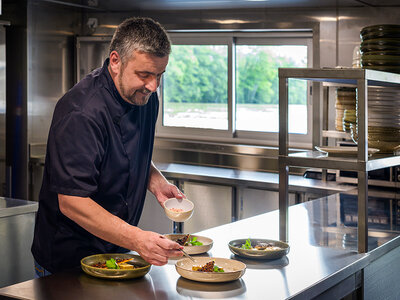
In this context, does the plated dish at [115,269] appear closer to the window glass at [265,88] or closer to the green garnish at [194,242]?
the green garnish at [194,242]

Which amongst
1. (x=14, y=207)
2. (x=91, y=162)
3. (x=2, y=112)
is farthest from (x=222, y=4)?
(x=91, y=162)

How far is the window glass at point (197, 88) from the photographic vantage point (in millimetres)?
4672

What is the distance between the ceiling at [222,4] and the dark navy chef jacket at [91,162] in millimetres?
2264

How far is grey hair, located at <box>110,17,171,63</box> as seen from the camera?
1.65 m

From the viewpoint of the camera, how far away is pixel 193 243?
1.90 metres

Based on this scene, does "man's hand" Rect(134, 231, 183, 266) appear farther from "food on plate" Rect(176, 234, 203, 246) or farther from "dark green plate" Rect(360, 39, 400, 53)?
"dark green plate" Rect(360, 39, 400, 53)

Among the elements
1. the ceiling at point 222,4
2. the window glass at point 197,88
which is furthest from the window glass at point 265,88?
the ceiling at point 222,4

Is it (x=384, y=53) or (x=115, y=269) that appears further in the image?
(x=384, y=53)

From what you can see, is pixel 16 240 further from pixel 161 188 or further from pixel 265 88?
pixel 265 88

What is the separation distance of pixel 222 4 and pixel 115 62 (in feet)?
9.11

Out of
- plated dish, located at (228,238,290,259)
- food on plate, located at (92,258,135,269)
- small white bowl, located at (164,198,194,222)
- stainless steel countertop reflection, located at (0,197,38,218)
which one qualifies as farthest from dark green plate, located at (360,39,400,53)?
stainless steel countertop reflection, located at (0,197,38,218)

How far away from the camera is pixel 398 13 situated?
3.59m

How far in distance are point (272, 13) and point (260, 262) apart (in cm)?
271

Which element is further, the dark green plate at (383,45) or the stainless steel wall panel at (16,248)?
the stainless steel wall panel at (16,248)
